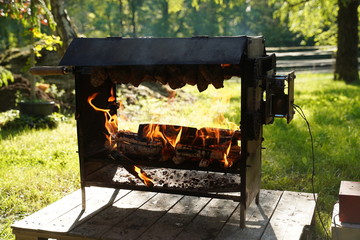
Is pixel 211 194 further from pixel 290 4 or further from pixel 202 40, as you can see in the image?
pixel 290 4

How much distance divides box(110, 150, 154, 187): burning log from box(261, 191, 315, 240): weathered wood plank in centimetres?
92

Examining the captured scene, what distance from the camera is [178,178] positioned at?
3809mm

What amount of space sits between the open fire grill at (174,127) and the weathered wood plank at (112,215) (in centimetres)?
20

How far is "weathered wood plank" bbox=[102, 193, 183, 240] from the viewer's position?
124 inches

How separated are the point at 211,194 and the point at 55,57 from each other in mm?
7498

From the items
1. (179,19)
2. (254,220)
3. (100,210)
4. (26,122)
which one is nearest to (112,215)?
(100,210)

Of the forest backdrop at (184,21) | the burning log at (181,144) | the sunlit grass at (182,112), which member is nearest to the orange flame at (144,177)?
the burning log at (181,144)

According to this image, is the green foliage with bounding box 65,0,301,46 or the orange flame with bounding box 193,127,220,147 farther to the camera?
the green foliage with bounding box 65,0,301,46

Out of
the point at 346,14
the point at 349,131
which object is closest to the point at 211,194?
the point at 349,131

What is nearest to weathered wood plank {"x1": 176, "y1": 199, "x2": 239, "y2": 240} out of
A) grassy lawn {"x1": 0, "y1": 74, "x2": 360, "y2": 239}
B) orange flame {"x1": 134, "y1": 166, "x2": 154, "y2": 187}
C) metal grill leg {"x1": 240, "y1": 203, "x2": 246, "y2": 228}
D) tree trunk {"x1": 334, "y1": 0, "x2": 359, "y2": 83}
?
metal grill leg {"x1": 240, "y1": 203, "x2": 246, "y2": 228}

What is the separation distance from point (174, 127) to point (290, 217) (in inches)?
43.2

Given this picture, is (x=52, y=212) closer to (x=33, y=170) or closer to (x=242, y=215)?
(x=242, y=215)

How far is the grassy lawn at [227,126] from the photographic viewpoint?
168 inches

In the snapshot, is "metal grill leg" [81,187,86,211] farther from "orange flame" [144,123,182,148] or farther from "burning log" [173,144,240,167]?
"burning log" [173,144,240,167]
